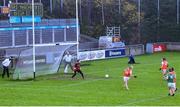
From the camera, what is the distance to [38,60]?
4450 cm

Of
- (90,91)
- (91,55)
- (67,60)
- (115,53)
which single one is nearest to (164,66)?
(67,60)

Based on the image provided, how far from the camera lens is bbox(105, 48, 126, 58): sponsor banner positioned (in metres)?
66.2

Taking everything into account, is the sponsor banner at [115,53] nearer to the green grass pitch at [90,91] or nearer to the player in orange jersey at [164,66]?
the green grass pitch at [90,91]

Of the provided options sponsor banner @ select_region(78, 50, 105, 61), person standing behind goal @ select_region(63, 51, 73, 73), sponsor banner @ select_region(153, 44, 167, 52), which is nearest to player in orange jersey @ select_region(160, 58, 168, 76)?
person standing behind goal @ select_region(63, 51, 73, 73)

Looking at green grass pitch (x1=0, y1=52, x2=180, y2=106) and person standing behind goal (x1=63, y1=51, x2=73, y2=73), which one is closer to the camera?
green grass pitch (x1=0, y1=52, x2=180, y2=106)

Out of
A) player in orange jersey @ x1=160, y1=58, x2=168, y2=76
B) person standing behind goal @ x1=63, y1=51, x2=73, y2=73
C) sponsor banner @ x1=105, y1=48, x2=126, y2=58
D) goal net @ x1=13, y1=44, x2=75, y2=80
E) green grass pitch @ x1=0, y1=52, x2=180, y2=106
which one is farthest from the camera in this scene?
sponsor banner @ x1=105, y1=48, x2=126, y2=58

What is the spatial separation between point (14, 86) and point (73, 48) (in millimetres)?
13921

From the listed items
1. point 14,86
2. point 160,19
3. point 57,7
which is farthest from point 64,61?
point 160,19

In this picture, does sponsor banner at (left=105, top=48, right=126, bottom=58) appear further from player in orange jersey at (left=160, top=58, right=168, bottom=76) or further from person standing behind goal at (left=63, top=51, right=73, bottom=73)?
player in orange jersey at (left=160, top=58, right=168, bottom=76)

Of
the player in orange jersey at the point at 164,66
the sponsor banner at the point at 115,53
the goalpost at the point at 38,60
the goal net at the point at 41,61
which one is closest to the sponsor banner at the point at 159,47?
the sponsor banner at the point at 115,53

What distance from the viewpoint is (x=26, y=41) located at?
63.3m

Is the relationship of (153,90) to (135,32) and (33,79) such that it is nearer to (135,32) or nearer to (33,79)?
(33,79)

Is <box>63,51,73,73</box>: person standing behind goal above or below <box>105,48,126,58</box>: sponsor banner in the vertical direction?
above

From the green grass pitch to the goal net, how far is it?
1.07m
